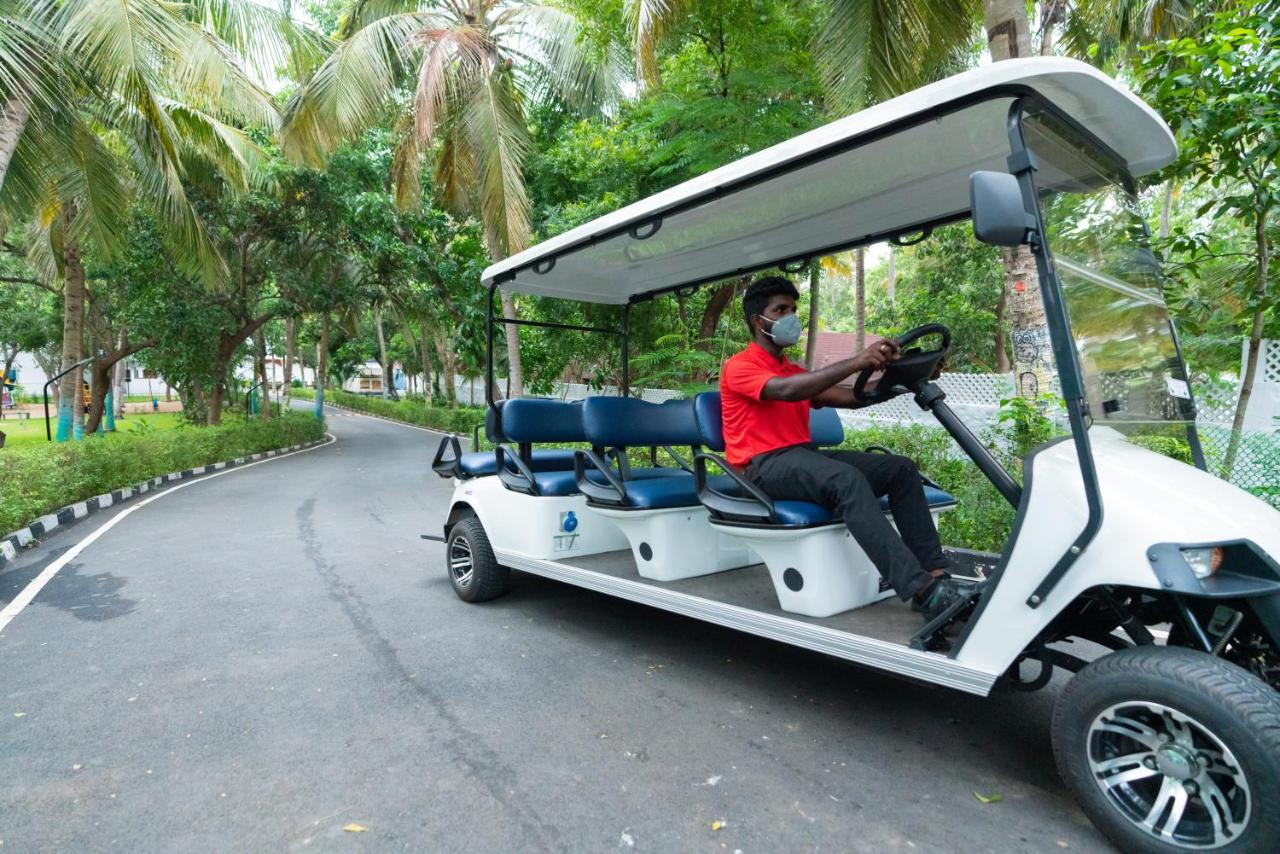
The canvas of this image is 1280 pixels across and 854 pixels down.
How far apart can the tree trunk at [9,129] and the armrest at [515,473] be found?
6.72 metres

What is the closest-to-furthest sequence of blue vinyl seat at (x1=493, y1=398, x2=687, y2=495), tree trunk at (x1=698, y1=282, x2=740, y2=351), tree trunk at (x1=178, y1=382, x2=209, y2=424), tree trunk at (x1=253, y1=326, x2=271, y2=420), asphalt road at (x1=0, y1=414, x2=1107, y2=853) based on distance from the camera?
asphalt road at (x1=0, y1=414, x2=1107, y2=853), blue vinyl seat at (x1=493, y1=398, x2=687, y2=495), tree trunk at (x1=698, y1=282, x2=740, y2=351), tree trunk at (x1=178, y1=382, x2=209, y2=424), tree trunk at (x1=253, y1=326, x2=271, y2=420)

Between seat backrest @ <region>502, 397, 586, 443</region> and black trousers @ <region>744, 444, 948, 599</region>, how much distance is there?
1797mm

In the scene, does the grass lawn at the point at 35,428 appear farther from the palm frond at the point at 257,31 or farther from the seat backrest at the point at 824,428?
the seat backrest at the point at 824,428

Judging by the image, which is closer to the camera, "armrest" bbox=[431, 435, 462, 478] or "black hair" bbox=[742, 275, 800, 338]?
"black hair" bbox=[742, 275, 800, 338]

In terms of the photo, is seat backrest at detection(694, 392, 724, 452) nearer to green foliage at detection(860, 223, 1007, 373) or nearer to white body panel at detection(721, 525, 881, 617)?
white body panel at detection(721, 525, 881, 617)

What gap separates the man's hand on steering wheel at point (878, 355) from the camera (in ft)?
9.74

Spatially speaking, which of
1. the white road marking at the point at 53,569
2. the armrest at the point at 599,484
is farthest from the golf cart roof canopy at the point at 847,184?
the white road marking at the point at 53,569

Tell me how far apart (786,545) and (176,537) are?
22.9 feet

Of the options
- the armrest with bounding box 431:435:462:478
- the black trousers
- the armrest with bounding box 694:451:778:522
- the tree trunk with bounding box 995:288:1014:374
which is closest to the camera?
the black trousers

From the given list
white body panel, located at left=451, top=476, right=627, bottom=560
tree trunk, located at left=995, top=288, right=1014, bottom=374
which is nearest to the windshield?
white body panel, located at left=451, top=476, right=627, bottom=560

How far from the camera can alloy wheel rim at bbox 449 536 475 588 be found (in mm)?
5031

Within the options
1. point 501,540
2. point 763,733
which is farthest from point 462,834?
point 501,540

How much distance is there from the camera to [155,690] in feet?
11.7

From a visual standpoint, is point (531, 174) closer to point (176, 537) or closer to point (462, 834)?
point (176, 537)
